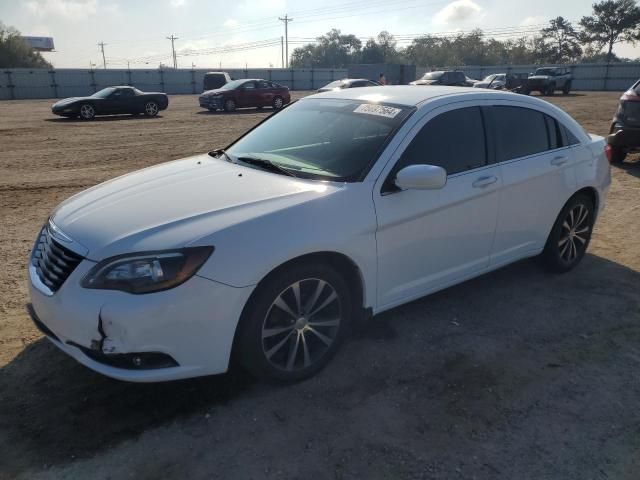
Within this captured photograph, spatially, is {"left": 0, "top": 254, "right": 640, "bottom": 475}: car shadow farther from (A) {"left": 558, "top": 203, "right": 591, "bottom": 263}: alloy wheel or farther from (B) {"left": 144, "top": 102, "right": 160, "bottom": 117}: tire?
(B) {"left": 144, "top": 102, "right": 160, "bottom": 117}: tire

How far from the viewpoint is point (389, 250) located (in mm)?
3328

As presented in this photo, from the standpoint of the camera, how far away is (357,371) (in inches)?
132

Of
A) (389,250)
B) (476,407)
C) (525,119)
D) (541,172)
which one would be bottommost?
(476,407)

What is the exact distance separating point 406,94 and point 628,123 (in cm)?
701

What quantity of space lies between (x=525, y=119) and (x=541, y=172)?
0.47 meters

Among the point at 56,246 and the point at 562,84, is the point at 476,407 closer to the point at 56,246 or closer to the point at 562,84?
the point at 56,246

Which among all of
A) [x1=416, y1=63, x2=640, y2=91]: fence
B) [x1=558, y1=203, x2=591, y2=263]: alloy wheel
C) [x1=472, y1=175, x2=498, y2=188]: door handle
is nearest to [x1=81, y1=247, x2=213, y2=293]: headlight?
[x1=472, y1=175, x2=498, y2=188]: door handle

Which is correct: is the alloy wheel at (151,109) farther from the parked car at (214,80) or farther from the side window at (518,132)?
the side window at (518,132)

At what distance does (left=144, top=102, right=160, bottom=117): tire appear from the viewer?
21.3 metres

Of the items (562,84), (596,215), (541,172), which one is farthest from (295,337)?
(562,84)

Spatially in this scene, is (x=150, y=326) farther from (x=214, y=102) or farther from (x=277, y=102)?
(x=277, y=102)

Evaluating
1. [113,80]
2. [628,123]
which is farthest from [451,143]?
[113,80]

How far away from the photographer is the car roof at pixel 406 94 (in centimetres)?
382

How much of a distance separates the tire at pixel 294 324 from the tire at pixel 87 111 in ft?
62.4
